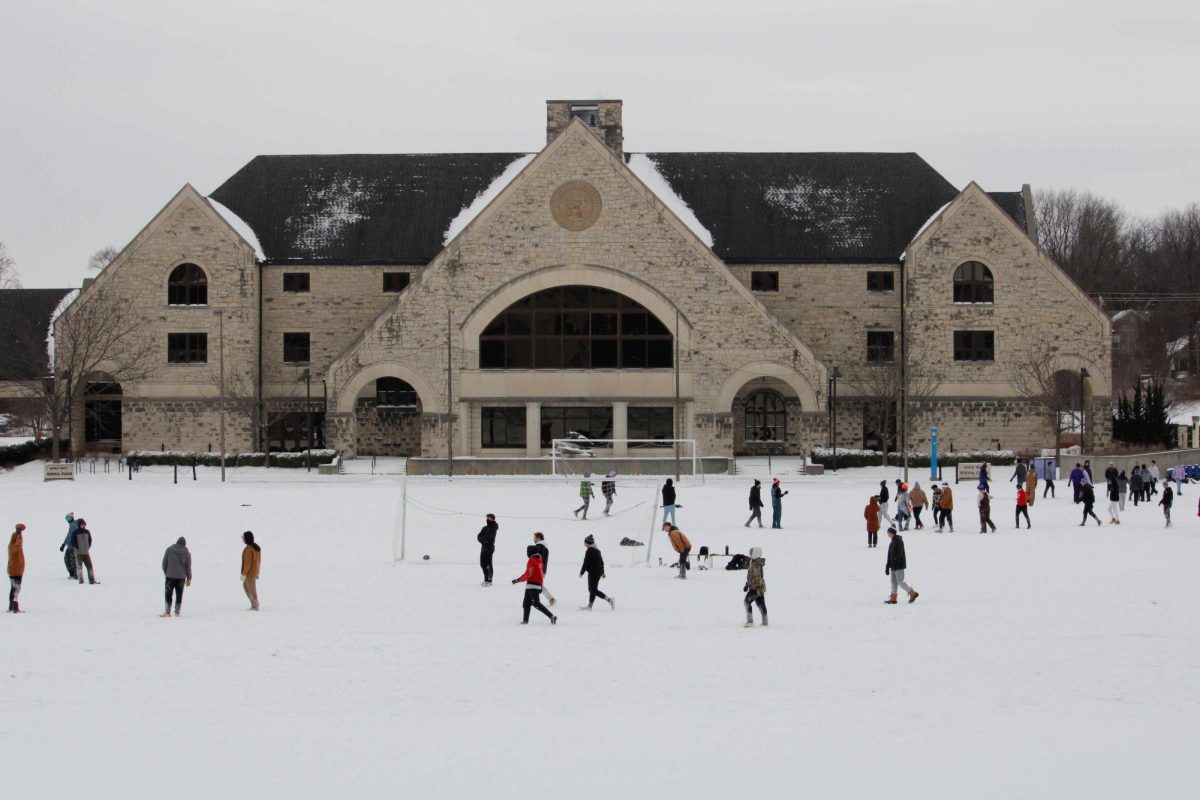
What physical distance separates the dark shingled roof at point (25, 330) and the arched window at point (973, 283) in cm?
3822

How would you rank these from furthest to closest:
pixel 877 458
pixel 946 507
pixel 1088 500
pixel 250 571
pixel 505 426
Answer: pixel 505 426 < pixel 877 458 < pixel 1088 500 < pixel 946 507 < pixel 250 571

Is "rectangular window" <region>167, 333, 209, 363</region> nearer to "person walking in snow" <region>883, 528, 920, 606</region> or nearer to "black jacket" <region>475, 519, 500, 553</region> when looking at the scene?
"black jacket" <region>475, 519, 500, 553</region>

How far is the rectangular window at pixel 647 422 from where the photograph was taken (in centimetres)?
6106

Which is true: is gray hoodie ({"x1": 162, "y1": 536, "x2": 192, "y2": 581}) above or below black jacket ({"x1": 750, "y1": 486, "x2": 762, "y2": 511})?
below

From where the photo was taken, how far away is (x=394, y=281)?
2559 inches

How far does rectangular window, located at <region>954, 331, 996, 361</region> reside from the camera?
2475 inches

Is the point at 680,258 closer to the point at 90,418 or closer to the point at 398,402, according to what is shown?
the point at 398,402

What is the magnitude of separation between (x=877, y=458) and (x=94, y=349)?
30252 mm

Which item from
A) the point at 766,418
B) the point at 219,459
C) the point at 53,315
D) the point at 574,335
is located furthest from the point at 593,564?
the point at 53,315

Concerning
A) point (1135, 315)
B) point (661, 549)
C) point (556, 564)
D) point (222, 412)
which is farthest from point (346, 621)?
point (1135, 315)

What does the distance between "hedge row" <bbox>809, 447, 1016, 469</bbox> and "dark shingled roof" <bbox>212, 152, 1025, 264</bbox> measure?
32.1 ft

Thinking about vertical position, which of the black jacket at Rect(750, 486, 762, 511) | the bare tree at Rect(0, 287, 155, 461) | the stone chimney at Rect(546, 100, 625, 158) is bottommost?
the black jacket at Rect(750, 486, 762, 511)

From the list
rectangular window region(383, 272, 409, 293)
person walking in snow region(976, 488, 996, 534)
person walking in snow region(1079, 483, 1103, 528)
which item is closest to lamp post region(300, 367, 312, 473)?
rectangular window region(383, 272, 409, 293)

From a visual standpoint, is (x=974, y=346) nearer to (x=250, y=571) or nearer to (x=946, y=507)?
(x=946, y=507)
